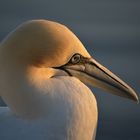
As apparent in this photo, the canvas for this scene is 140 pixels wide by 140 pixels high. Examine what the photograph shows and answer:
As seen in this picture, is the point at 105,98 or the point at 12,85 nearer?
the point at 12,85

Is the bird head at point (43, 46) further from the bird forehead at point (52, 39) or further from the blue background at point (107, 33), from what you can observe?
the blue background at point (107, 33)

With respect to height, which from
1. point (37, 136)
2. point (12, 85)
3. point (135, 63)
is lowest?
point (135, 63)

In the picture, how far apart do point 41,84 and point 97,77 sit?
0.21 meters

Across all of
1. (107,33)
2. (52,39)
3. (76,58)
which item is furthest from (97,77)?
(107,33)

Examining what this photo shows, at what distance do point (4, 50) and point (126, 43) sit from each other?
93.5 inches

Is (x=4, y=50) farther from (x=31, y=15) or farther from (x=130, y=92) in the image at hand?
(x=31, y=15)

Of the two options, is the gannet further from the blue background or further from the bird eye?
the blue background

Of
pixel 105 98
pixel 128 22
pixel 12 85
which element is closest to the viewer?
pixel 12 85

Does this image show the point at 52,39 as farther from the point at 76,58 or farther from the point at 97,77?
the point at 97,77

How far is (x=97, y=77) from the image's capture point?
2.28m

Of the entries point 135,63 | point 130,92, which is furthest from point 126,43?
point 130,92

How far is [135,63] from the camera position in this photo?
13.8 feet

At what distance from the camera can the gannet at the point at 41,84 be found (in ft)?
7.09

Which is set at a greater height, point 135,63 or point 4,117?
point 4,117
